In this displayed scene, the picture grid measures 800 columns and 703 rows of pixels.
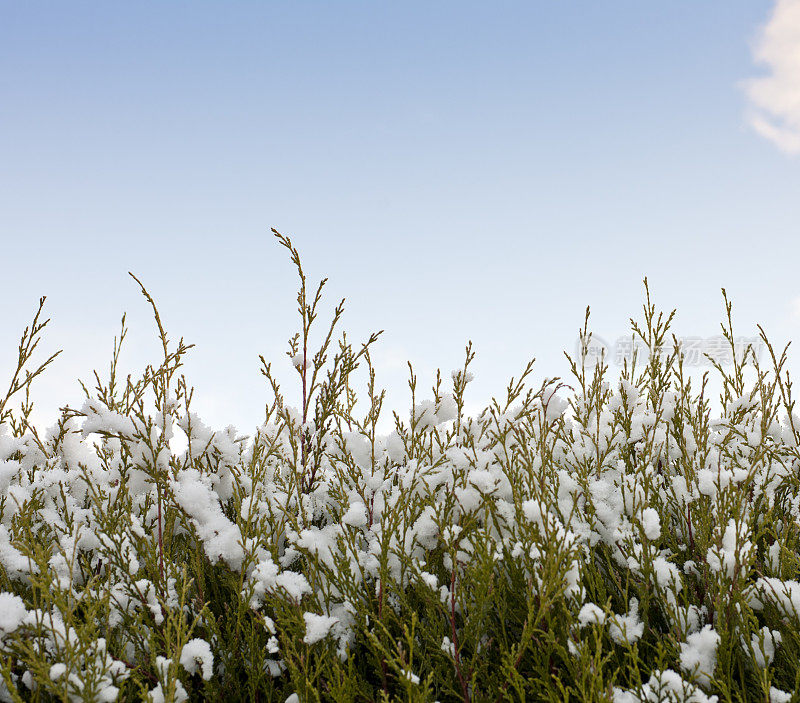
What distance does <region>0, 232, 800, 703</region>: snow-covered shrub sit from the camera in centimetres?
195

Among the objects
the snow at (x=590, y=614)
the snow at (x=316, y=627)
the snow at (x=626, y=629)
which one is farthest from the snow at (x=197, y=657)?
the snow at (x=626, y=629)

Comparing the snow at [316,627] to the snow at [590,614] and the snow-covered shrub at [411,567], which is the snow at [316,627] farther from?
the snow at [590,614]

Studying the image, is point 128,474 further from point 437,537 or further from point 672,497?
point 672,497

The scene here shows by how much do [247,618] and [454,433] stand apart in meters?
1.49

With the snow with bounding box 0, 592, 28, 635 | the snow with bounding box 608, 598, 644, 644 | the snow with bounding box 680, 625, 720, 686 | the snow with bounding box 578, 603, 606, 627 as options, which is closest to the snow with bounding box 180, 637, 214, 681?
the snow with bounding box 0, 592, 28, 635

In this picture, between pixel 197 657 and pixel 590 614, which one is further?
pixel 197 657

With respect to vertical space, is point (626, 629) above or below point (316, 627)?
below

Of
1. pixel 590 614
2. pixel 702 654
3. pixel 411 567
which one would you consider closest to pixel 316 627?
pixel 411 567

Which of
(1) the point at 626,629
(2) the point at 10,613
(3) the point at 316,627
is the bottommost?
(1) the point at 626,629

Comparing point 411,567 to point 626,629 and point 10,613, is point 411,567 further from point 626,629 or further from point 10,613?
point 10,613

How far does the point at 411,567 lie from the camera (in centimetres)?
213

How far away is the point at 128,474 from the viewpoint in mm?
2822

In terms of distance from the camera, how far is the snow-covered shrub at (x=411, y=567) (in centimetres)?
195

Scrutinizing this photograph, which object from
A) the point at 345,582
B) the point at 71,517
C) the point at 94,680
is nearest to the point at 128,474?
the point at 71,517
